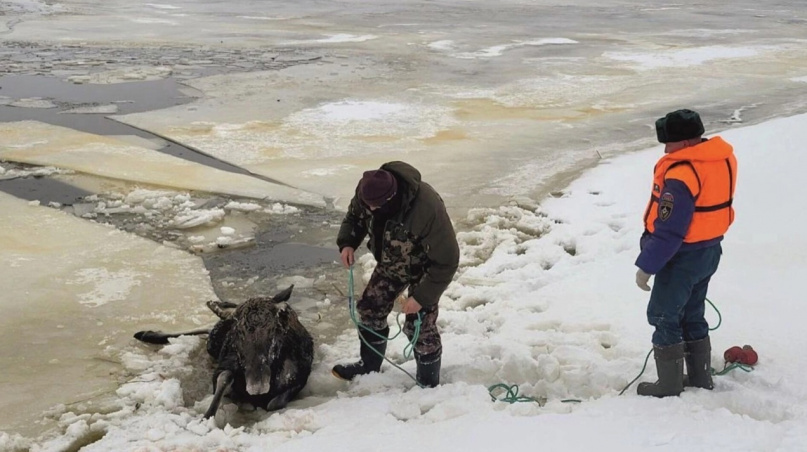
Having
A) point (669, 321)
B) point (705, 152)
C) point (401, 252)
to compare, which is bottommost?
point (669, 321)

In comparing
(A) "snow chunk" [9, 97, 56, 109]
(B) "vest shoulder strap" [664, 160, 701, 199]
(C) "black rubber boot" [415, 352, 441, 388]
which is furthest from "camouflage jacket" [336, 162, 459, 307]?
(A) "snow chunk" [9, 97, 56, 109]

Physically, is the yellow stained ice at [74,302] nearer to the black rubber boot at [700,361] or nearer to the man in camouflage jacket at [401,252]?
the man in camouflage jacket at [401,252]

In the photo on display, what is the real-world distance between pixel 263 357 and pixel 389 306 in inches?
31.7

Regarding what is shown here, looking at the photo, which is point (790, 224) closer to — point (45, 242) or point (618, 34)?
point (45, 242)

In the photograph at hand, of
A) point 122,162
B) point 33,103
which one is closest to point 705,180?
point 122,162

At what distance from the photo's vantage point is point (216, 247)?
Answer: 6668 millimetres

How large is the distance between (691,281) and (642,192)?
484 cm

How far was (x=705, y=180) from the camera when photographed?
131 inches

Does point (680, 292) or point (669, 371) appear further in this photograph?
point (669, 371)

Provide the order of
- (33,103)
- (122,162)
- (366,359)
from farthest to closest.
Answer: (33,103) < (122,162) < (366,359)

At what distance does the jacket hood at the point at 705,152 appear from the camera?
3301mm

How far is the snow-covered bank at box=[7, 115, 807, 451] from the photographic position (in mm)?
3455

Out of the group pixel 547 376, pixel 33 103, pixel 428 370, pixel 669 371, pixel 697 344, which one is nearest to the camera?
pixel 669 371

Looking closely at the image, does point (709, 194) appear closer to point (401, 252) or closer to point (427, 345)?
point (401, 252)
